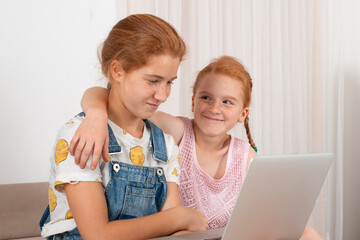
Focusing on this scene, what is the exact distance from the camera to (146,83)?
3.98 feet

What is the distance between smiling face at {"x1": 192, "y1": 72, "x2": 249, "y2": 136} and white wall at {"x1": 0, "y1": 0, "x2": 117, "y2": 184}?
929 mm

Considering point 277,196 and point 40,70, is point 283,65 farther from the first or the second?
point 277,196

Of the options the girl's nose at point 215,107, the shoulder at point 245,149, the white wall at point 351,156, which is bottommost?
the white wall at point 351,156

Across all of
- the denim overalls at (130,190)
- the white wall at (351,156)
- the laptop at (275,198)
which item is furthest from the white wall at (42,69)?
the white wall at (351,156)

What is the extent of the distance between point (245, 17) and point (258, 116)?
0.59 m

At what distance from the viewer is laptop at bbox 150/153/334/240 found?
36.9 inches

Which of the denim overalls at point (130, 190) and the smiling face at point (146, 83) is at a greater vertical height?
the smiling face at point (146, 83)

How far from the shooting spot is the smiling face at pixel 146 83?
121 cm

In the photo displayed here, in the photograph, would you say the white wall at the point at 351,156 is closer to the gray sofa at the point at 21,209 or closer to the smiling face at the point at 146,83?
the gray sofa at the point at 21,209

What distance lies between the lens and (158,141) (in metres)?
1.37

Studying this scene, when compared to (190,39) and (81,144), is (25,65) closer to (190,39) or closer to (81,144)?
(190,39)

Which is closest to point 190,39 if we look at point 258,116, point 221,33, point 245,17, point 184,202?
point 221,33

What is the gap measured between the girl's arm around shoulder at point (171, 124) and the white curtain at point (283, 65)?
2.36ft

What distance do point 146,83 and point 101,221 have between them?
0.35 meters
